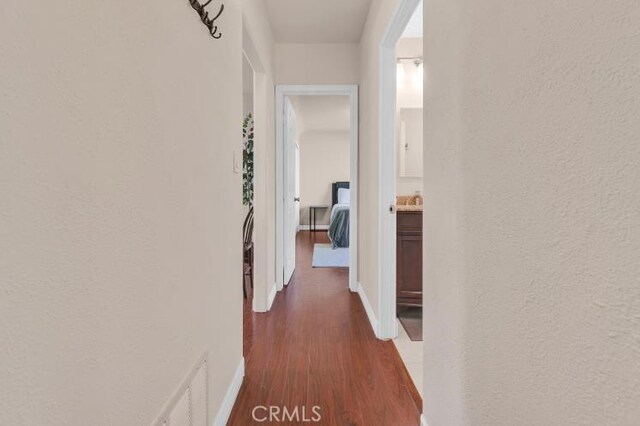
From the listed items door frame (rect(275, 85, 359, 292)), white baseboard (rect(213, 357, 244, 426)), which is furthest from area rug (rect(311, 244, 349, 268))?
white baseboard (rect(213, 357, 244, 426))

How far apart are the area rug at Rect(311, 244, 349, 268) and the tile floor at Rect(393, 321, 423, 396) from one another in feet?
7.31

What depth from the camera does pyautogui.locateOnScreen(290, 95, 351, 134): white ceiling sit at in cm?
569

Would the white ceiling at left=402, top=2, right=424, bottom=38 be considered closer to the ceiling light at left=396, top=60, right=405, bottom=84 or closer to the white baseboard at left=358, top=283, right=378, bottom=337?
the ceiling light at left=396, top=60, right=405, bottom=84

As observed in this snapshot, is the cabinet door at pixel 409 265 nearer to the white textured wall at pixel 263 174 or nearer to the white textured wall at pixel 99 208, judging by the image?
the white textured wall at pixel 263 174

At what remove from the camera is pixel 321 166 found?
874 centimetres

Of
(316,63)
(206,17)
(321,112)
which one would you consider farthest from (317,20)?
(321,112)

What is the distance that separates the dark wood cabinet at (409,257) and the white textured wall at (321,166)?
6000 mm

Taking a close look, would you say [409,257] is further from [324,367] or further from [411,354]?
[324,367]

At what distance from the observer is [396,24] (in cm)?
203

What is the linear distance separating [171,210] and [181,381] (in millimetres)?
528

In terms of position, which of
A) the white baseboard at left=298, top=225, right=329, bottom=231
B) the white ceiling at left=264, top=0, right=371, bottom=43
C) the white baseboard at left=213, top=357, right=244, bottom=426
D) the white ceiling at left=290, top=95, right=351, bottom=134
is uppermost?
the white ceiling at left=290, top=95, right=351, bottom=134
